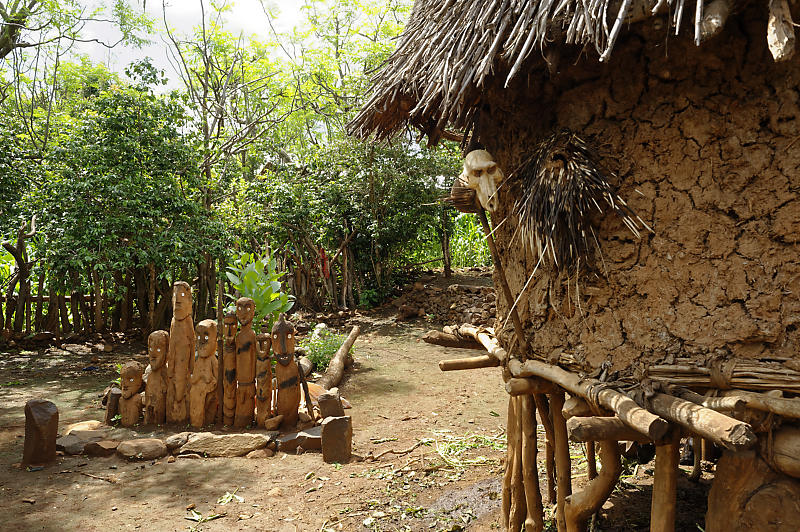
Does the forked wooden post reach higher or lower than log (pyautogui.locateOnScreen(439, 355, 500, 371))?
lower

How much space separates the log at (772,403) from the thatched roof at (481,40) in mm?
1233

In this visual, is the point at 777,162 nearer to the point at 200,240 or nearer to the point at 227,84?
the point at 200,240

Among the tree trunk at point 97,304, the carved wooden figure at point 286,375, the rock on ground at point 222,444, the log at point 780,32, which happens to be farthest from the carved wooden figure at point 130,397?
the log at point 780,32

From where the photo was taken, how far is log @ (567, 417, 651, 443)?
229cm

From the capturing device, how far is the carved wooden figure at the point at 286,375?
18.6 ft

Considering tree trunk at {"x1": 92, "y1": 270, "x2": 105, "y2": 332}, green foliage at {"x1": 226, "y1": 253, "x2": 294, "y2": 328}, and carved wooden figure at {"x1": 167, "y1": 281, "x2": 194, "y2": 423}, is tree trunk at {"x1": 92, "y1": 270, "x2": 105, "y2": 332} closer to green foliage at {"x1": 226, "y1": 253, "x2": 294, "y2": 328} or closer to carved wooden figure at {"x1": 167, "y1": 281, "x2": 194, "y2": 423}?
green foliage at {"x1": 226, "y1": 253, "x2": 294, "y2": 328}

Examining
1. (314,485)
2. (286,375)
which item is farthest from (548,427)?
(286,375)

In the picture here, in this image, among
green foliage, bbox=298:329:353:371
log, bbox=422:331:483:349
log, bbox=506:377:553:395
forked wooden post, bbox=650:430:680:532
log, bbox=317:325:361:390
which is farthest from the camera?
green foliage, bbox=298:329:353:371

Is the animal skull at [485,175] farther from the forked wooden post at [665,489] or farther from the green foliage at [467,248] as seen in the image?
the green foliage at [467,248]

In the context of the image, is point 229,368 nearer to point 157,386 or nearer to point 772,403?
point 157,386

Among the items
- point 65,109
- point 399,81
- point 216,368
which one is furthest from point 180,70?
point 399,81

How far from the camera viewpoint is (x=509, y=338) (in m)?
3.33

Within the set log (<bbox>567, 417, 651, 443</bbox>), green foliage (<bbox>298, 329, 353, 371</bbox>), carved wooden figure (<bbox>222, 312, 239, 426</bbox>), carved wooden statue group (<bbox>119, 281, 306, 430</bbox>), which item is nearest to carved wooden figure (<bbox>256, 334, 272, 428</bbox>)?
carved wooden statue group (<bbox>119, 281, 306, 430</bbox>)

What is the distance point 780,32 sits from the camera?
1.87 meters
